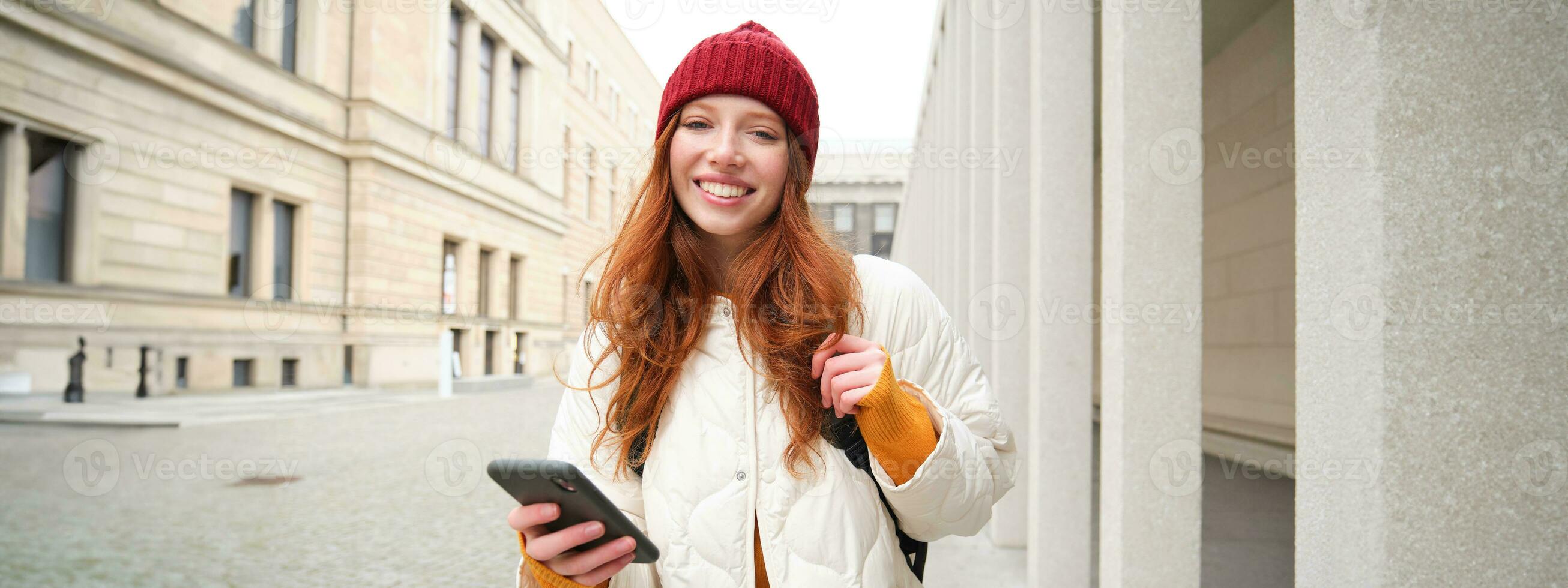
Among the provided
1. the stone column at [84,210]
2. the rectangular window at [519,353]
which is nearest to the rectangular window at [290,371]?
the stone column at [84,210]

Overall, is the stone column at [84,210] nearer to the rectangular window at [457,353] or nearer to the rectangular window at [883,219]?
the rectangular window at [457,353]

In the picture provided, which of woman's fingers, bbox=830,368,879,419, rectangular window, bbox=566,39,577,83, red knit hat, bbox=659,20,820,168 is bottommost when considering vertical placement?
woman's fingers, bbox=830,368,879,419

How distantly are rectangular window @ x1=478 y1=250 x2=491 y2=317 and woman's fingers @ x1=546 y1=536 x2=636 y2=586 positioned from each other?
25122 millimetres

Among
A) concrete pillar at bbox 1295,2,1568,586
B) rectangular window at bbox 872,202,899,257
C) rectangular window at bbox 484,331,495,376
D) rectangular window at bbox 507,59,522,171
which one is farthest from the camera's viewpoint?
rectangular window at bbox 872,202,899,257

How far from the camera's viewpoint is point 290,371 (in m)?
16.8

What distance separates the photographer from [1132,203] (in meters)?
2.32

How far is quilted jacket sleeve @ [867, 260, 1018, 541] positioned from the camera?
56.5 inches

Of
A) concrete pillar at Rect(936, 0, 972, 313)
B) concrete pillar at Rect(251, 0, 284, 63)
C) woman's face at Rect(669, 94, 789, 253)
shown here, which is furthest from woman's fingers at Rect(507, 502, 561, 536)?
concrete pillar at Rect(251, 0, 284, 63)

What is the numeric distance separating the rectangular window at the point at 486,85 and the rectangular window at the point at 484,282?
3.13 m

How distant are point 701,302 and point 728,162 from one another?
0.97 feet

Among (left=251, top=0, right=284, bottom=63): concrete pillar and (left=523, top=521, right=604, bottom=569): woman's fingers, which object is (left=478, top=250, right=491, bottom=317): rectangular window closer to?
(left=251, top=0, right=284, bottom=63): concrete pillar

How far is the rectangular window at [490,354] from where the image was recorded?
83.9 feet

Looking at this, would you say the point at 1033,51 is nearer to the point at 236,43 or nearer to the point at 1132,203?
→ the point at 1132,203

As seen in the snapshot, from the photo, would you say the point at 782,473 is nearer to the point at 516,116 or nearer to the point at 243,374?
the point at 243,374
